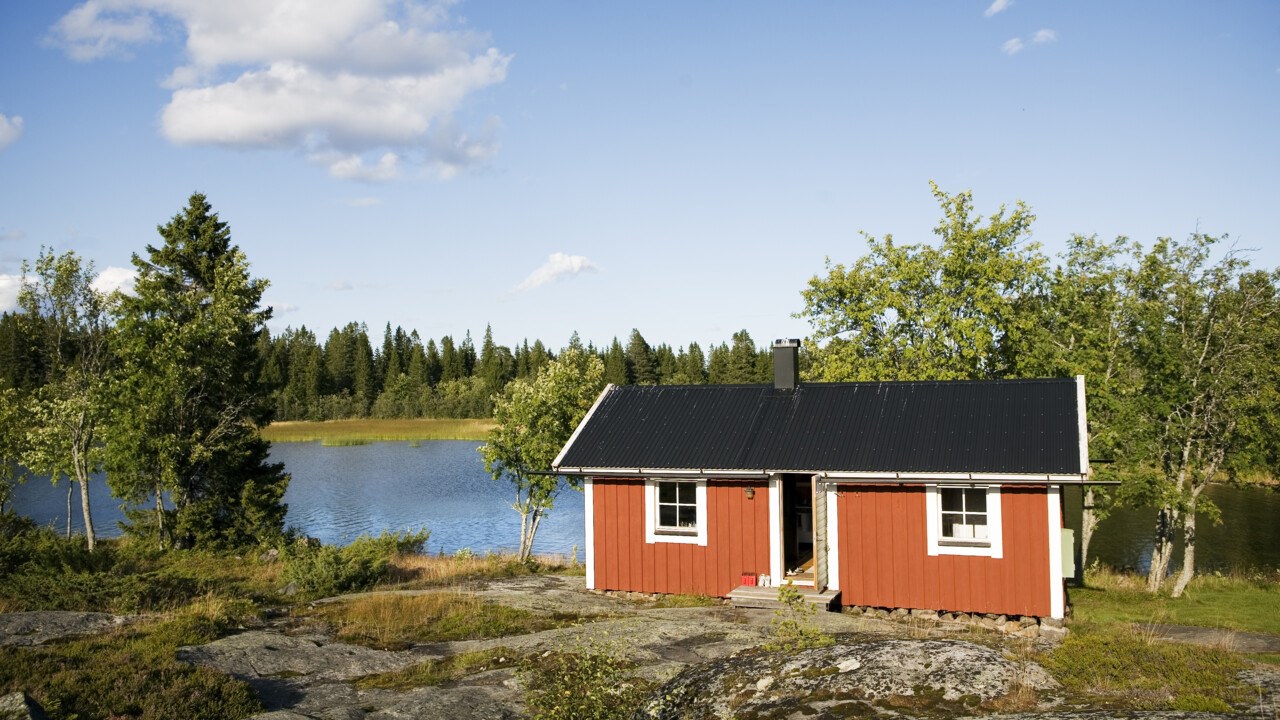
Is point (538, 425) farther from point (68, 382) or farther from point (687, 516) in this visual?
point (68, 382)

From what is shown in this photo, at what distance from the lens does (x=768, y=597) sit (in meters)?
16.1

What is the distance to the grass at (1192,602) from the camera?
53.1 ft

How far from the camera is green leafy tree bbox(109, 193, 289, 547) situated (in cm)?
2461

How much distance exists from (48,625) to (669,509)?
1046 centimetres

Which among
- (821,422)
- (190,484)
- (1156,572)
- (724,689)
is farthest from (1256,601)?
(190,484)

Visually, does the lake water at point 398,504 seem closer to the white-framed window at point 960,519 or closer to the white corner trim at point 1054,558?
the white-framed window at point 960,519

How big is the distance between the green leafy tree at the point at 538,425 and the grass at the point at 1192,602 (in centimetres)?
1333

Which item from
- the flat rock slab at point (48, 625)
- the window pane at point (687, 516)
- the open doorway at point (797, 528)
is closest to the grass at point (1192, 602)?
the open doorway at point (797, 528)

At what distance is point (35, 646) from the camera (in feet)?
40.8

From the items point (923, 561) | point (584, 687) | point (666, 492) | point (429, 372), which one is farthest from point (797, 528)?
point (429, 372)

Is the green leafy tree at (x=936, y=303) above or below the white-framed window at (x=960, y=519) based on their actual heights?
above

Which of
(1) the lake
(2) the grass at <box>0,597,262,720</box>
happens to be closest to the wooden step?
(2) the grass at <box>0,597,262,720</box>

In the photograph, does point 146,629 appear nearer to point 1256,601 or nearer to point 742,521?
point 742,521

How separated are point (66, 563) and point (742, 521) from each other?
13595 millimetres
